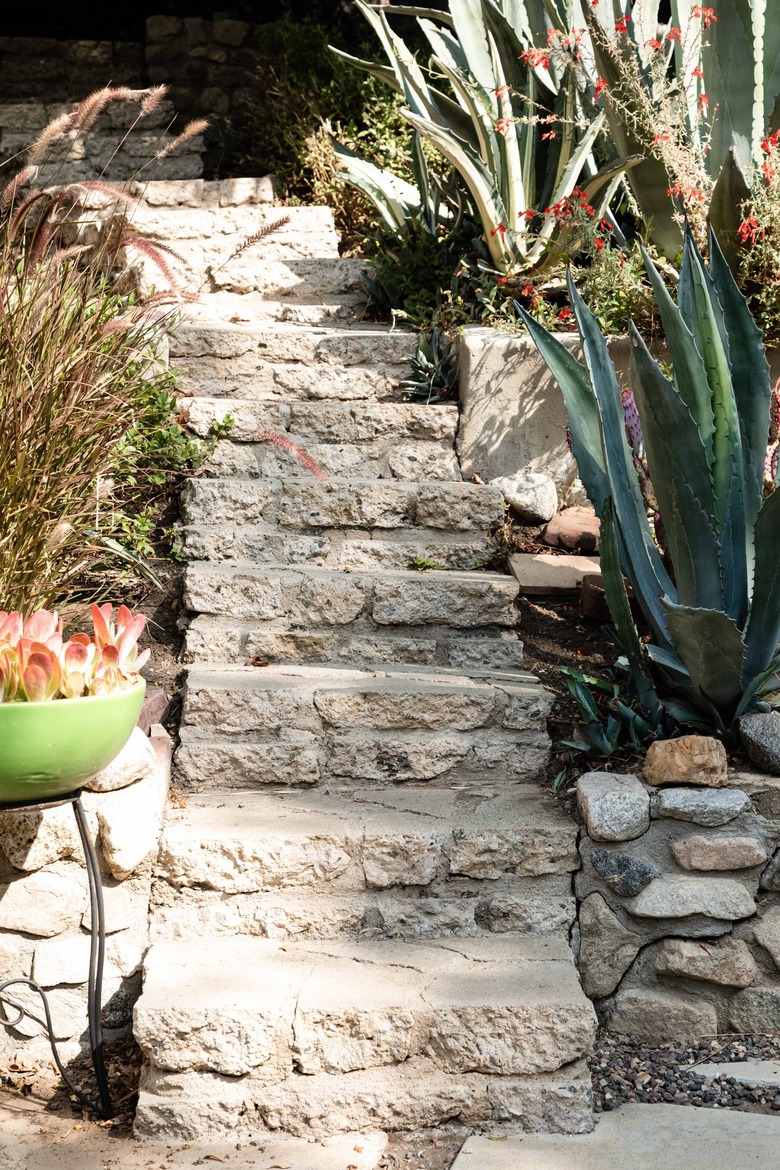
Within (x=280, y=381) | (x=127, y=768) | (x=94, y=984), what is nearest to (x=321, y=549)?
(x=280, y=381)

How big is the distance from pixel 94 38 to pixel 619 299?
201 inches

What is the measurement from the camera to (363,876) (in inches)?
96.8

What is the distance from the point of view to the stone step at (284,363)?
13.5ft

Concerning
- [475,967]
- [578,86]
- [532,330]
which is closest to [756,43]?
[578,86]

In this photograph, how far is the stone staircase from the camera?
6.93 feet

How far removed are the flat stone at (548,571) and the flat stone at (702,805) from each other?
1103 mm

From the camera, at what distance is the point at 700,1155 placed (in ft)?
6.45

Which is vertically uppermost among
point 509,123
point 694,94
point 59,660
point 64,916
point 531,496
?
point 694,94

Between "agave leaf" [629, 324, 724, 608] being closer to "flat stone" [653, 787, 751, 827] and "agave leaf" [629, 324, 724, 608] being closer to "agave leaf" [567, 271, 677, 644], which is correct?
"agave leaf" [567, 271, 677, 644]

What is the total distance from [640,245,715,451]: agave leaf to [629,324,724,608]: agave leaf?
83 mm

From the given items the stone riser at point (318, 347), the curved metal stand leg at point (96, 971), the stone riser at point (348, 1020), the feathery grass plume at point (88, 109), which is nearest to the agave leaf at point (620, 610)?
the stone riser at point (348, 1020)

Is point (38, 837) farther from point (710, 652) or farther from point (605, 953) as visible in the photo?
point (710, 652)

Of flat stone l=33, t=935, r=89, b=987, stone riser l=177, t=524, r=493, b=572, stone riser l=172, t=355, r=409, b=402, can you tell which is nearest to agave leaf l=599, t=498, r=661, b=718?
stone riser l=177, t=524, r=493, b=572

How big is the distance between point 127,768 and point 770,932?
1.46 metres
